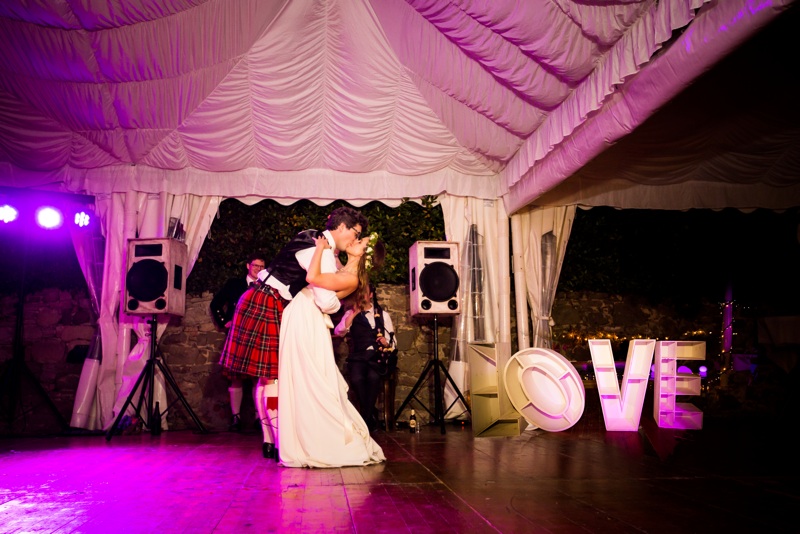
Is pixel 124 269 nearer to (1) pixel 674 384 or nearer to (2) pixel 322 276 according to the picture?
(2) pixel 322 276

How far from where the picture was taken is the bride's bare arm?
3648 millimetres

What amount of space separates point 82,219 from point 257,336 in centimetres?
339

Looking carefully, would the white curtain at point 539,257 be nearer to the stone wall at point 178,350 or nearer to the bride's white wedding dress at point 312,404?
the stone wall at point 178,350

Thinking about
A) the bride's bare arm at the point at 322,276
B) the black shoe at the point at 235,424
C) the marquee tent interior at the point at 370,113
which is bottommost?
the black shoe at the point at 235,424

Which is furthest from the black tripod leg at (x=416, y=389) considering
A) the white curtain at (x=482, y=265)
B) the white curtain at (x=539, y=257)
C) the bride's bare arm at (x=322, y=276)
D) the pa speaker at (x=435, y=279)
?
the bride's bare arm at (x=322, y=276)

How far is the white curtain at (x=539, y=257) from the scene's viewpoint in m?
6.64

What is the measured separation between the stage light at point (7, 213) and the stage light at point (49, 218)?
246mm

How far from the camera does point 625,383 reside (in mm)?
5641

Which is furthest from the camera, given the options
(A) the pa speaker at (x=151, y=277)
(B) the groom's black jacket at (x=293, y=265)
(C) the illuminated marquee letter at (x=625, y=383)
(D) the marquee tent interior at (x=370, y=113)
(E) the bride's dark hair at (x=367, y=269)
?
(A) the pa speaker at (x=151, y=277)

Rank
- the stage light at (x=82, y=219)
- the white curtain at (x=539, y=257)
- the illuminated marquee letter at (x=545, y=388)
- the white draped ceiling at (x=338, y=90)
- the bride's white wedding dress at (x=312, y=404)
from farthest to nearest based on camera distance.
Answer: the white curtain at (x=539, y=257) < the stage light at (x=82, y=219) < the illuminated marquee letter at (x=545, y=388) < the white draped ceiling at (x=338, y=90) < the bride's white wedding dress at (x=312, y=404)

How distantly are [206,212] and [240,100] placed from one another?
144cm

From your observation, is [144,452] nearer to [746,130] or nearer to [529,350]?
[529,350]

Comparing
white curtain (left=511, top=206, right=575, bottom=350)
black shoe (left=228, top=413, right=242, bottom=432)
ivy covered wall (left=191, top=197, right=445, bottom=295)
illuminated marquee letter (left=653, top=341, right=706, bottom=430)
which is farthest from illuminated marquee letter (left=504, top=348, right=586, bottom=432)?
black shoe (left=228, top=413, right=242, bottom=432)

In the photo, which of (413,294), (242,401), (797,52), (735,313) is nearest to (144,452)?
(242,401)
